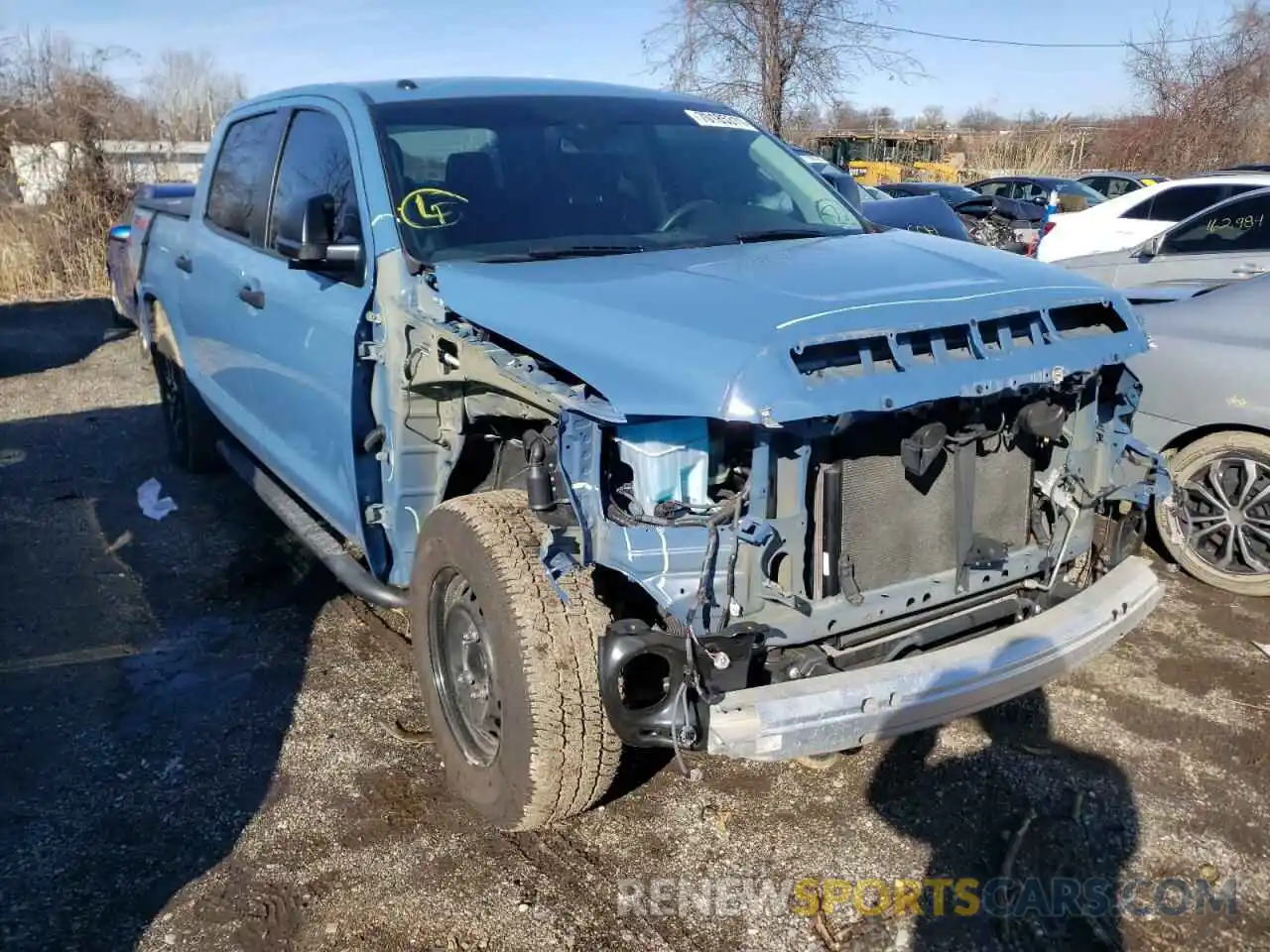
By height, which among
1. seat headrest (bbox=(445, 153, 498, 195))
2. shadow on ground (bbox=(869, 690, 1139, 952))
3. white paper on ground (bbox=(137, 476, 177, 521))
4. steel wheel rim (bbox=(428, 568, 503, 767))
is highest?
seat headrest (bbox=(445, 153, 498, 195))

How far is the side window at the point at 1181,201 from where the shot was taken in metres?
10.4

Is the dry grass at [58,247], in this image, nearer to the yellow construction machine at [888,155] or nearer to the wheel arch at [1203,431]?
the wheel arch at [1203,431]

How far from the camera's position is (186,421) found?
6164 mm

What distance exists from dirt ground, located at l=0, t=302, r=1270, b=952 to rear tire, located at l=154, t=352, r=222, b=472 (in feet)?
5.51

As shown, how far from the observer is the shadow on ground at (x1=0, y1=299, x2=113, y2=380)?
998 centimetres

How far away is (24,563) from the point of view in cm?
507

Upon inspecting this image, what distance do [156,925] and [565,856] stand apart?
109cm

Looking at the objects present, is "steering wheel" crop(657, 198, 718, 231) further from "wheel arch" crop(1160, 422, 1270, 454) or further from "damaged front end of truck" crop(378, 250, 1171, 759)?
"wheel arch" crop(1160, 422, 1270, 454)

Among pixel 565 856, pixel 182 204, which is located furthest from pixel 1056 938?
pixel 182 204

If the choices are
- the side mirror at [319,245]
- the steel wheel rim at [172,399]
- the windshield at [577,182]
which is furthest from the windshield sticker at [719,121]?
the steel wheel rim at [172,399]

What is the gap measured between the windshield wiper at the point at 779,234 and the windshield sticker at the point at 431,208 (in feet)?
3.15

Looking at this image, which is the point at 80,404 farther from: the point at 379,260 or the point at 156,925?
the point at 156,925

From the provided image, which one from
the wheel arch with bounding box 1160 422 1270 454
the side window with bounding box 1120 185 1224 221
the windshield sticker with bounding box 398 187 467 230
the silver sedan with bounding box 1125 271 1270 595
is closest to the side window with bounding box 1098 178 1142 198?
the side window with bounding box 1120 185 1224 221

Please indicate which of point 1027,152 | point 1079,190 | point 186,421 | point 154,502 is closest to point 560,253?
point 154,502
